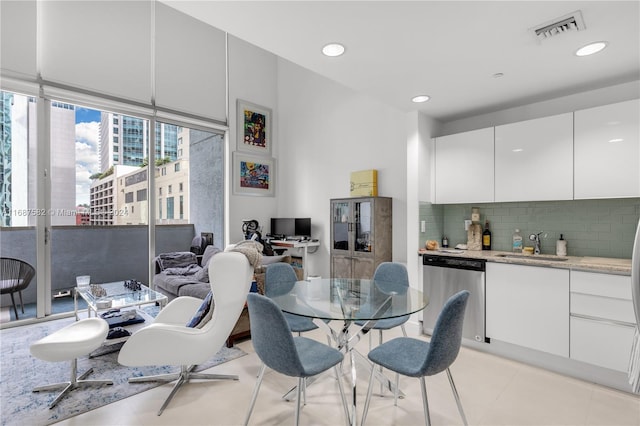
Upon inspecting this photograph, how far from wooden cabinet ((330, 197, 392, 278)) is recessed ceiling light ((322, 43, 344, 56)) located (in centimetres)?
228

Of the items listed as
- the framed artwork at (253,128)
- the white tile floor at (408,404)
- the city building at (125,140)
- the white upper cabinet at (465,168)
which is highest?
the framed artwork at (253,128)

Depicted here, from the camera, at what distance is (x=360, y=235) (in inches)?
175

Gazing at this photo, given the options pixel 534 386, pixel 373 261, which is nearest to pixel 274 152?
pixel 373 261

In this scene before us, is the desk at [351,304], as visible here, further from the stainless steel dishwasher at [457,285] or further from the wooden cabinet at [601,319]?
the wooden cabinet at [601,319]

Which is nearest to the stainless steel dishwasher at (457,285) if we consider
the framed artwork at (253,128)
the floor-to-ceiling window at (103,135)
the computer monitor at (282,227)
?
the computer monitor at (282,227)

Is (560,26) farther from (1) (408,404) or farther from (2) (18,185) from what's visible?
(2) (18,185)

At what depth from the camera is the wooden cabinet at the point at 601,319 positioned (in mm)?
2406

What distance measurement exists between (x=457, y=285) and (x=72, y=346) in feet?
10.7

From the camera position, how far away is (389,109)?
4.58m

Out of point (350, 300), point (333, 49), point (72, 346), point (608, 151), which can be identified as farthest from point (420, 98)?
point (72, 346)

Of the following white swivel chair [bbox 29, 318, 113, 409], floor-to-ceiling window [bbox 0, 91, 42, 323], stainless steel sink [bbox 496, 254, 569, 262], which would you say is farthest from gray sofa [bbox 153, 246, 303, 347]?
stainless steel sink [bbox 496, 254, 569, 262]

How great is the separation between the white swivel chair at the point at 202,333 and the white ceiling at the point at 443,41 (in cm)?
152

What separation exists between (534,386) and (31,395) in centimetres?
378

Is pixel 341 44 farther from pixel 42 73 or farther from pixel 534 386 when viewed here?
pixel 42 73
